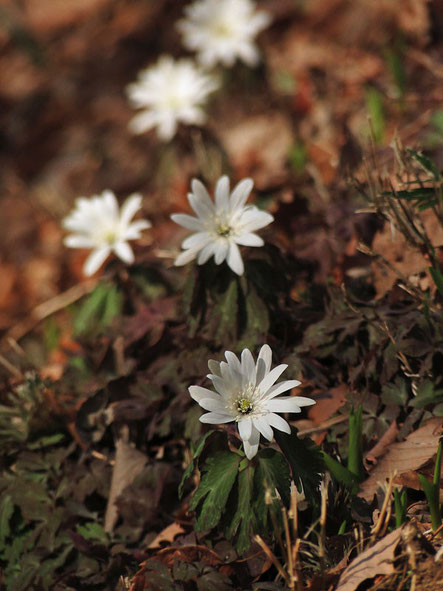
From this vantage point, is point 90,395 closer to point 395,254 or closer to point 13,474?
point 13,474

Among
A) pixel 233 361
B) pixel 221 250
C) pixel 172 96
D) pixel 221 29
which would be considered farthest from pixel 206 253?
pixel 221 29

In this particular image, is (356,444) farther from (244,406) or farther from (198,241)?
(198,241)

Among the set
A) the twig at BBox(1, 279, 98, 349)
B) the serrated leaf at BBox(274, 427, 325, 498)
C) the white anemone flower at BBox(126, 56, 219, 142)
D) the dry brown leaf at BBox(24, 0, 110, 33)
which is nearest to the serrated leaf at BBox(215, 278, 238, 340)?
the serrated leaf at BBox(274, 427, 325, 498)

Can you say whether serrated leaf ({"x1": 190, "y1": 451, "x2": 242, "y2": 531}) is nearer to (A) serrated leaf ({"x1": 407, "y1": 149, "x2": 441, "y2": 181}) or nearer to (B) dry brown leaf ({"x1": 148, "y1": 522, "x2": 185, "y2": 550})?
(B) dry brown leaf ({"x1": 148, "y1": 522, "x2": 185, "y2": 550})

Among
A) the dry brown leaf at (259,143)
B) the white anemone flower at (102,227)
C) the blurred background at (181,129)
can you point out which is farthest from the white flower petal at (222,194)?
the dry brown leaf at (259,143)

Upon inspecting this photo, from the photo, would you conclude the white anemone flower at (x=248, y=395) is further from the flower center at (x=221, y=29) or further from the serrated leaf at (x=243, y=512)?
the flower center at (x=221, y=29)
